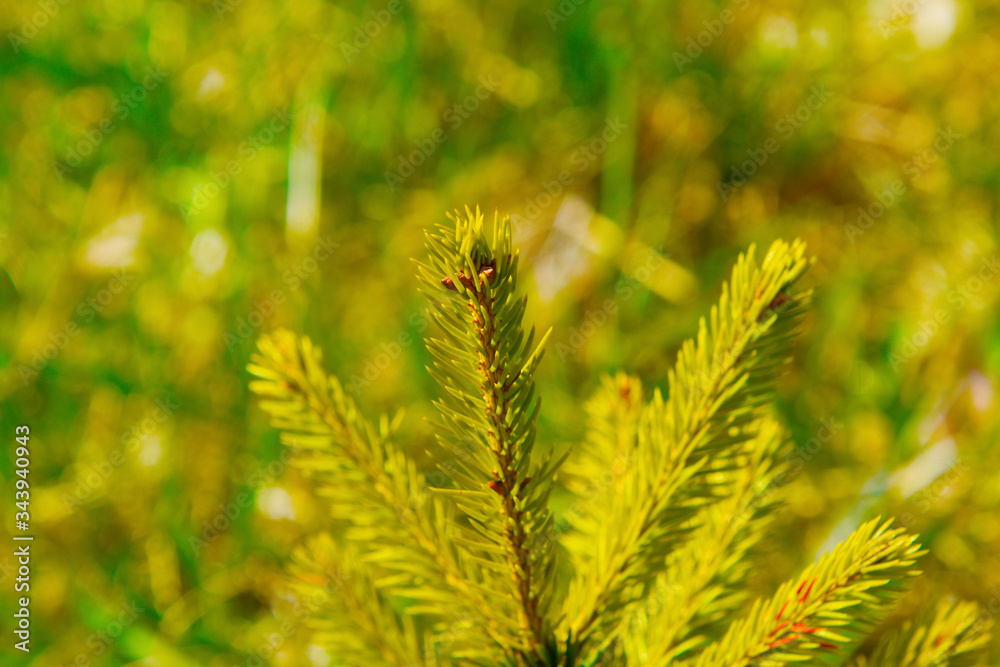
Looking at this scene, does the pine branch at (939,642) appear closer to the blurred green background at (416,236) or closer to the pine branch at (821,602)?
the pine branch at (821,602)

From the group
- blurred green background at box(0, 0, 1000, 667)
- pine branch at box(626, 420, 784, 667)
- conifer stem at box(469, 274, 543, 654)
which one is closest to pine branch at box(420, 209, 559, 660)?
conifer stem at box(469, 274, 543, 654)

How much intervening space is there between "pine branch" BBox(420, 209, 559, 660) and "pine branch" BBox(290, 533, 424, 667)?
0.15 metres

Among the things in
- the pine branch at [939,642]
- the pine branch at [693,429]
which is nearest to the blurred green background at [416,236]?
the pine branch at [939,642]

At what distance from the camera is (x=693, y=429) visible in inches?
23.0

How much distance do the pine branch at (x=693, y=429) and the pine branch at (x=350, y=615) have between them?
0.52ft

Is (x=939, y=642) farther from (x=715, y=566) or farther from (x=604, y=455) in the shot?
(x=604, y=455)

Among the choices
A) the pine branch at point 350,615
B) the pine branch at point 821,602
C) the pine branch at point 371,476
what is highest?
the pine branch at point 821,602

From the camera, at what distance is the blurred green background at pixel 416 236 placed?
4.37 feet

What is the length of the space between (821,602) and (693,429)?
139 mm

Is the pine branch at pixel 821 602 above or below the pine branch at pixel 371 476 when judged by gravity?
above

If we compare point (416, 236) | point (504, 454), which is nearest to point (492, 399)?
point (504, 454)

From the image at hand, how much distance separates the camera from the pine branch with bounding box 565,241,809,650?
0.55 m

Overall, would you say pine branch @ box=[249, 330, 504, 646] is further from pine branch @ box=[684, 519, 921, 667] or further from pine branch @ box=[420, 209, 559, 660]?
pine branch @ box=[684, 519, 921, 667]

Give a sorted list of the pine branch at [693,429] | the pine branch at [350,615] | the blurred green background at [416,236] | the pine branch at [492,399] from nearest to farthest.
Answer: the pine branch at [492,399] < the pine branch at [693,429] < the pine branch at [350,615] < the blurred green background at [416,236]
